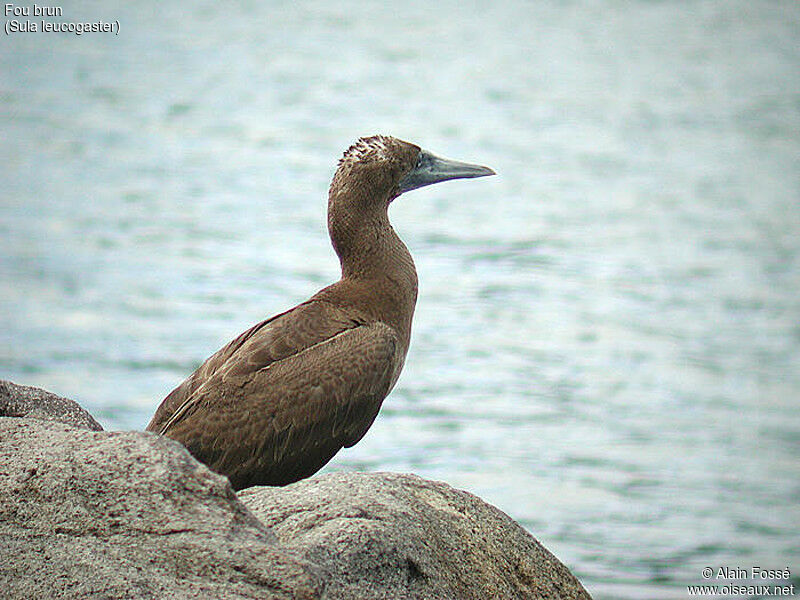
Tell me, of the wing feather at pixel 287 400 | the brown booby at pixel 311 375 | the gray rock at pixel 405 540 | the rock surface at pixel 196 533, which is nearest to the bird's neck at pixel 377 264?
the brown booby at pixel 311 375

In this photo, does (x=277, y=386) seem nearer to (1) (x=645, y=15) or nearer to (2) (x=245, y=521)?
(2) (x=245, y=521)

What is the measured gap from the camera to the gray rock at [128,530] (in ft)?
11.6

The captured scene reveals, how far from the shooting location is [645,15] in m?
32.9

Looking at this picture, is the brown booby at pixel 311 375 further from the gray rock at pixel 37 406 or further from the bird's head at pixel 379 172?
the gray rock at pixel 37 406

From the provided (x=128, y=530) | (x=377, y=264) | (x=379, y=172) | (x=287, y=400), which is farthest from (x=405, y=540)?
(x=379, y=172)

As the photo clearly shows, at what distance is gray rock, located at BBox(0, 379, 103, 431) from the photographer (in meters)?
5.06

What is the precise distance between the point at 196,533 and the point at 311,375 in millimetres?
2039

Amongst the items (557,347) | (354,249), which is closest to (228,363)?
(354,249)

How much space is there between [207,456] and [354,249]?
1.37 m

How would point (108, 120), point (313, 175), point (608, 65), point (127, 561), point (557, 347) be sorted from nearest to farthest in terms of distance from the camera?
point (127, 561), point (557, 347), point (313, 175), point (108, 120), point (608, 65)

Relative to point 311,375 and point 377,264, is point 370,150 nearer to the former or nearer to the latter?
point 377,264

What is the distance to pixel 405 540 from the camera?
4.32 metres

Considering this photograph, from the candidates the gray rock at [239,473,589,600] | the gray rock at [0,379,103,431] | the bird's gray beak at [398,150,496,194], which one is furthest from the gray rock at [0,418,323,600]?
the bird's gray beak at [398,150,496,194]

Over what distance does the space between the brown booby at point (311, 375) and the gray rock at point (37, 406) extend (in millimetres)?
405
